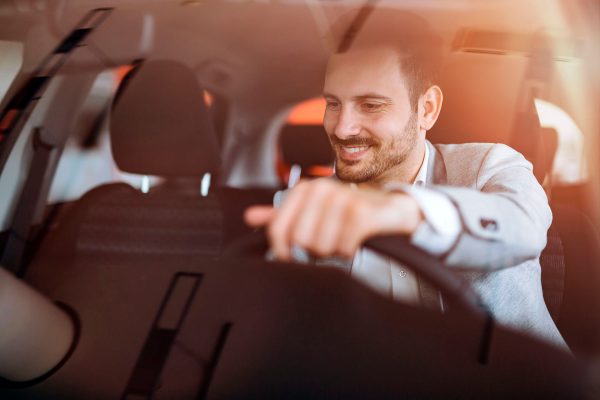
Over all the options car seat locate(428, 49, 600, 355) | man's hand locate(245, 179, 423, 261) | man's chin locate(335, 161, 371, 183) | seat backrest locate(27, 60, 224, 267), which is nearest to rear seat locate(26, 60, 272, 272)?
seat backrest locate(27, 60, 224, 267)

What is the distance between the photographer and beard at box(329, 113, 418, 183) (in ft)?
3.17

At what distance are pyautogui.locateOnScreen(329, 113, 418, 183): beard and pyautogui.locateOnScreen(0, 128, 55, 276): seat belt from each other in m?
0.54

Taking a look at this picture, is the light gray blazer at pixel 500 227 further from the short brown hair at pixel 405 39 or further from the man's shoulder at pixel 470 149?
the short brown hair at pixel 405 39

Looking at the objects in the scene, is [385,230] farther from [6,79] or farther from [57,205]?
[6,79]

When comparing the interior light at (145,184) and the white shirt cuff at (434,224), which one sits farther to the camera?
the interior light at (145,184)

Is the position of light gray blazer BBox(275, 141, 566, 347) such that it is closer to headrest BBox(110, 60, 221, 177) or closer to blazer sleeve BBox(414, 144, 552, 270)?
blazer sleeve BBox(414, 144, 552, 270)

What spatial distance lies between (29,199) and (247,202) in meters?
0.42

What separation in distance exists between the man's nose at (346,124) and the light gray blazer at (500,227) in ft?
0.45

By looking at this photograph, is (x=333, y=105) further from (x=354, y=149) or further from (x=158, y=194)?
(x=158, y=194)

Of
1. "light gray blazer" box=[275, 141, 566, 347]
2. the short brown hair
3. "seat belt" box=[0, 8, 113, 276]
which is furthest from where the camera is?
"seat belt" box=[0, 8, 113, 276]

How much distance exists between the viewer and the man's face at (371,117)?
959mm

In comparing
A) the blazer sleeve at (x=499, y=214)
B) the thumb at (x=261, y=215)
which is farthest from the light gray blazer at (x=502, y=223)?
the thumb at (x=261, y=215)

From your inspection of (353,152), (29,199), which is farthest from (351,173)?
(29,199)

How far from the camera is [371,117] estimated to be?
0.96 m
